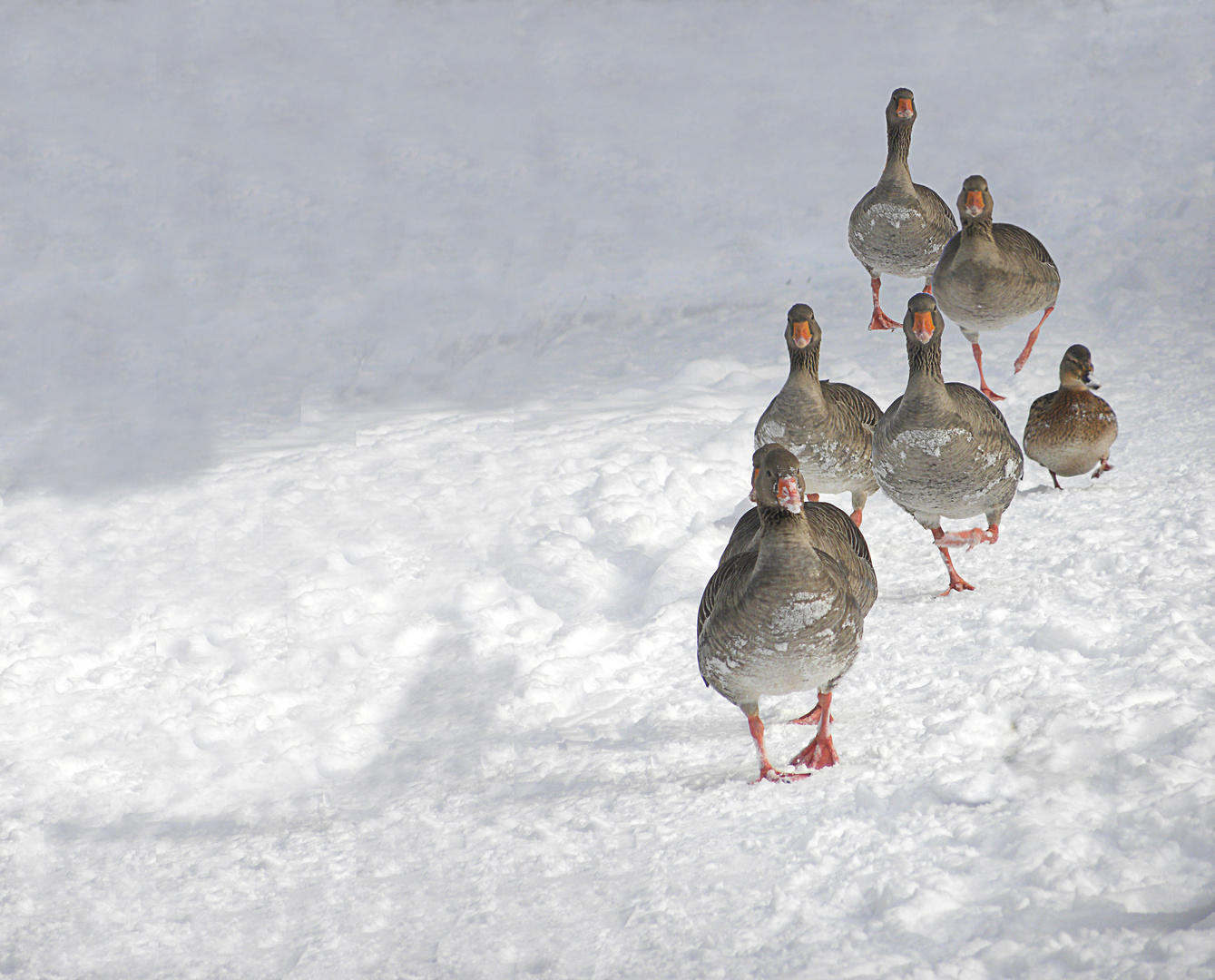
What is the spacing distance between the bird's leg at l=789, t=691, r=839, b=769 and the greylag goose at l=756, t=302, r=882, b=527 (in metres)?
1.93

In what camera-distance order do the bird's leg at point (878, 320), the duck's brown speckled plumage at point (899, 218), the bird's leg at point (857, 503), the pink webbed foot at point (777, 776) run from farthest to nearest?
the bird's leg at point (878, 320) < the duck's brown speckled plumage at point (899, 218) < the bird's leg at point (857, 503) < the pink webbed foot at point (777, 776)

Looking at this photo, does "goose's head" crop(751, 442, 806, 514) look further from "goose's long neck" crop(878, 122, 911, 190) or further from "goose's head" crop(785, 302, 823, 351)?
"goose's long neck" crop(878, 122, 911, 190)

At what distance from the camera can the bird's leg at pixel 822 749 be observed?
4293 mm

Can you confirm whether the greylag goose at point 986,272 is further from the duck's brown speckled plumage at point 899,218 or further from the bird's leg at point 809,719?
the bird's leg at point 809,719

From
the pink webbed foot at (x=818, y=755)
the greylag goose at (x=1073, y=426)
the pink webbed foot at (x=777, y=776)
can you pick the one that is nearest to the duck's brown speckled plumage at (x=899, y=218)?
the greylag goose at (x=1073, y=426)

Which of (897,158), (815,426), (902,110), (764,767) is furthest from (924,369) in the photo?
(902,110)

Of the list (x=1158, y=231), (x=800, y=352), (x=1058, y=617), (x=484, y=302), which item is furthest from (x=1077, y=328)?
(x=484, y=302)

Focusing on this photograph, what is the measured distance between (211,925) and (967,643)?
3578 millimetres

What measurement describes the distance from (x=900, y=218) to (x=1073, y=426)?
285 centimetres

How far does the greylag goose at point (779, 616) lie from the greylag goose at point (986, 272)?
169 inches

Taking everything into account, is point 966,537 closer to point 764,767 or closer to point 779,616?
point 764,767

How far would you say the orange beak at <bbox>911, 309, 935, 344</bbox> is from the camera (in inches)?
223

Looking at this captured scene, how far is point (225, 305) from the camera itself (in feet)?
39.5

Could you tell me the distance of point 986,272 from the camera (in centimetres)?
763
